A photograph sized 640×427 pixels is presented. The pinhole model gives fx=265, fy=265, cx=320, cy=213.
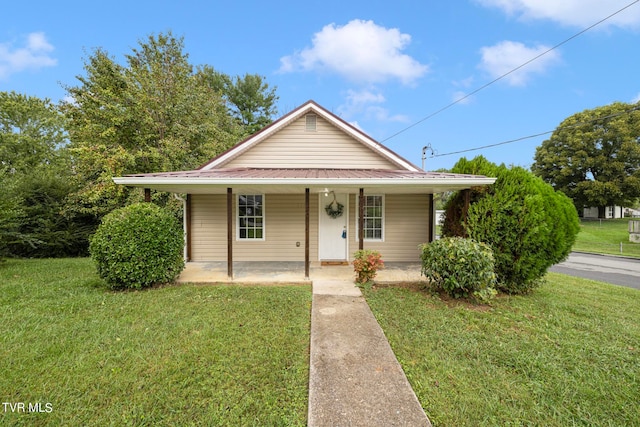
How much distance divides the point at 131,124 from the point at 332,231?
9833 millimetres

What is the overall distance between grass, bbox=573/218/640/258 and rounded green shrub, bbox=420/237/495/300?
8840mm

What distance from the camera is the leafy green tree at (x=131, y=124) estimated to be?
1048cm

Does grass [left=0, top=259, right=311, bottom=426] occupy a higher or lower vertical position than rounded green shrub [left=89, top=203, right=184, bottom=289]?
lower

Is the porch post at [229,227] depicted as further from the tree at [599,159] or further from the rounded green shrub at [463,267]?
the tree at [599,159]

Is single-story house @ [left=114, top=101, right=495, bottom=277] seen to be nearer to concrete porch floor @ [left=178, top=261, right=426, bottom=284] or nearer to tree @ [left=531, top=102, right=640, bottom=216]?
concrete porch floor @ [left=178, top=261, right=426, bottom=284]

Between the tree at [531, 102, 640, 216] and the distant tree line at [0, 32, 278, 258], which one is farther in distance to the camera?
the tree at [531, 102, 640, 216]

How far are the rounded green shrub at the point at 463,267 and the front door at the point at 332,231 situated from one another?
3.31 m

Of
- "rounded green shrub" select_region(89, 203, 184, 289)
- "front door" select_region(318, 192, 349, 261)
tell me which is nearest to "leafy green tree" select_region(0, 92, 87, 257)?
"rounded green shrub" select_region(89, 203, 184, 289)

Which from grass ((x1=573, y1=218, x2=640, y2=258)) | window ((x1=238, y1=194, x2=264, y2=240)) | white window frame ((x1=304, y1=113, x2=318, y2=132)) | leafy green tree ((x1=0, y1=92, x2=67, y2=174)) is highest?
leafy green tree ((x1=0, y1=92, x2=67, y2=174))

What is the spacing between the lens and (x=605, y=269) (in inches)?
370

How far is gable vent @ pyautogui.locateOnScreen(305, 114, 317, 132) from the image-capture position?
26.8 ft

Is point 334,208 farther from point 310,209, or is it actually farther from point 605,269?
point 605,269

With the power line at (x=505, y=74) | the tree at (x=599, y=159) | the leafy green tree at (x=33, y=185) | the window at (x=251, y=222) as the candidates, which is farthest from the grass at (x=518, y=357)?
the tree at (x=599, y=159)

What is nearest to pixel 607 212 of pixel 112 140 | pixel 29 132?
pixel 112 140
